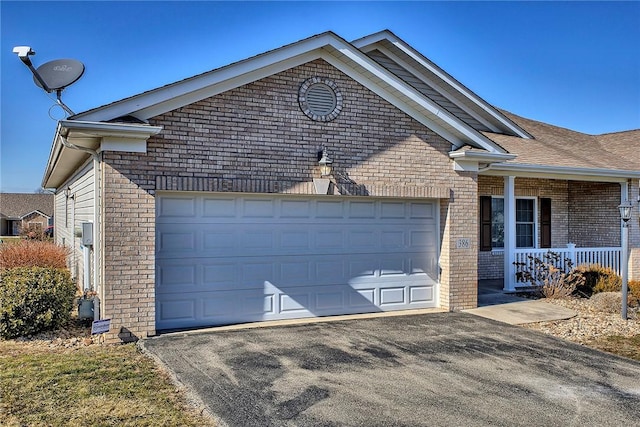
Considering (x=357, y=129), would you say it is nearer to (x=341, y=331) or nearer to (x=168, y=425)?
(x=341, y=331)

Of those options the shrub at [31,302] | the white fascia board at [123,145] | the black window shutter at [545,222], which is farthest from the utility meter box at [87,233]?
the black window shutter at [545,222]

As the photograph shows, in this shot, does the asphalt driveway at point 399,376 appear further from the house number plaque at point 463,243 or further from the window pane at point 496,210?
the window pane at point 496,210

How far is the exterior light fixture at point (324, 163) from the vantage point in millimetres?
9023

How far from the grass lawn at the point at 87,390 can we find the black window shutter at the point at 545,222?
42.0 feet

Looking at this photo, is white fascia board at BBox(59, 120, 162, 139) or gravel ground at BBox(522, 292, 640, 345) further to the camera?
gravel ground at BBox(522, 292, 640, 345)

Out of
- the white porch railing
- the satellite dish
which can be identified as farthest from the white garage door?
the white porch railing

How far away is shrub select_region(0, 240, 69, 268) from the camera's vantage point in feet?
32.9

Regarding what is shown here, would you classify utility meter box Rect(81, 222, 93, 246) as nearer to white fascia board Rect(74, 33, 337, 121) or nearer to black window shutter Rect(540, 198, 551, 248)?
white fascia board Rect(74, 33, 337, 121)

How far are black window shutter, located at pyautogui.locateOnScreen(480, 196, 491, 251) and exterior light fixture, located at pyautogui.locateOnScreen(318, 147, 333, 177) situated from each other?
7.32 metres

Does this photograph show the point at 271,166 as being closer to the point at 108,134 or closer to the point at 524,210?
the point at 108,134

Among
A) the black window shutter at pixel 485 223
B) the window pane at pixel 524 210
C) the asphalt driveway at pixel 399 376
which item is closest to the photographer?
the asphalt driveway at pixel 399 376

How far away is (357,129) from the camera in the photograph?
9.60 m

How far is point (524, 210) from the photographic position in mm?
15648

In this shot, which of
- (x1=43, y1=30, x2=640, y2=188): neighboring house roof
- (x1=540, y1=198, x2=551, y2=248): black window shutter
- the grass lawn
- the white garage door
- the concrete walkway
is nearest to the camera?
the grass lawn
